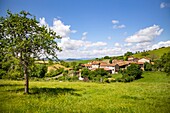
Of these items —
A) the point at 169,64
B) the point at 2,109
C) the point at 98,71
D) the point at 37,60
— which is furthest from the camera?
the point at 98,71

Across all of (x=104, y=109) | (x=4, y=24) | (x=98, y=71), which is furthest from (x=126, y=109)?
(x=98, y=71)

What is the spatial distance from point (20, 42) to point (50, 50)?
2.95 m

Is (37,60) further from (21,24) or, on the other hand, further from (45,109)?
(45,109)

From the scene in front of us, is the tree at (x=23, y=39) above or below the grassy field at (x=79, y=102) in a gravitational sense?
above

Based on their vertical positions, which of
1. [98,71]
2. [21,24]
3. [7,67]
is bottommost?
[98,71]

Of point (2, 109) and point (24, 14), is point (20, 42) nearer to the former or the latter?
point (24, 14)

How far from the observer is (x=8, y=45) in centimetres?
1631

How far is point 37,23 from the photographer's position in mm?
17672

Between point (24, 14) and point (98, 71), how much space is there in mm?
91465

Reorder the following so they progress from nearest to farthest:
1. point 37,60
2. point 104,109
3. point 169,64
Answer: point 104,109, point 37,60, point 169,64

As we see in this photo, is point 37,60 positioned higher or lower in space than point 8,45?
lower

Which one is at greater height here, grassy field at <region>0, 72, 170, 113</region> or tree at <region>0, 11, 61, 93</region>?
tree at <region>0, 11, 61, 93</region>

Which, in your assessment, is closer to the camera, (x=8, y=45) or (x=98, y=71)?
(x=8, y=45)

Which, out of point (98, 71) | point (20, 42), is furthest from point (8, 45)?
point (98, 71)
